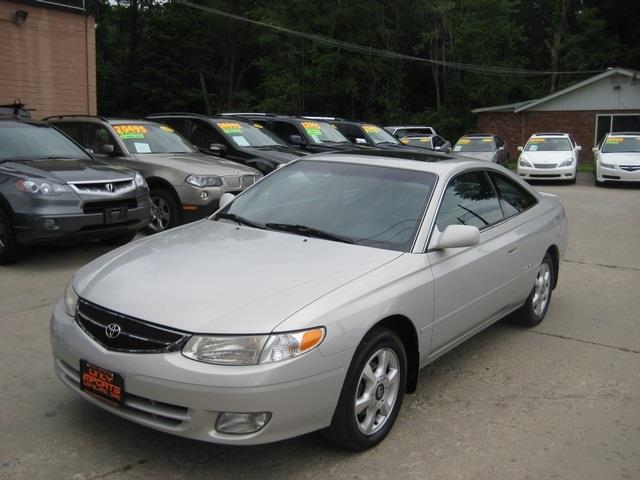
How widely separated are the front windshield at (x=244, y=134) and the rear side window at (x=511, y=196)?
668cm

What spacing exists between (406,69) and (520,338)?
4034 cm

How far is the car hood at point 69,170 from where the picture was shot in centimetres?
714

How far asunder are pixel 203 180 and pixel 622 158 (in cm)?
1402

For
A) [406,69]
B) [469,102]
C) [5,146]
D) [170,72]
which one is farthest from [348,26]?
[5,146]

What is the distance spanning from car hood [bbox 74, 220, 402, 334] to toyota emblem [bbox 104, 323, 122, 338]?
0.08 meters

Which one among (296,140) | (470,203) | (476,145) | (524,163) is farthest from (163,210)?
(476,145)

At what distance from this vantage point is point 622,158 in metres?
18.5

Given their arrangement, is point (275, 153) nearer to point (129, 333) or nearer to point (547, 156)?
point (129, 333)

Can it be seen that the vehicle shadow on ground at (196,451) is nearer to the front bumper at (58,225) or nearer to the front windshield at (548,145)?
the front bumper at (58,225)

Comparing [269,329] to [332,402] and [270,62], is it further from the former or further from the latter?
[270,62]

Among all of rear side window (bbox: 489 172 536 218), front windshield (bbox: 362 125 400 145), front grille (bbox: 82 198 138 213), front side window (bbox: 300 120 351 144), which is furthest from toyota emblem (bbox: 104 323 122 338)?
front windshield (bbox: 362 125 400 145)

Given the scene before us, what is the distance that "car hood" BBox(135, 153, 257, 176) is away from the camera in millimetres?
9102

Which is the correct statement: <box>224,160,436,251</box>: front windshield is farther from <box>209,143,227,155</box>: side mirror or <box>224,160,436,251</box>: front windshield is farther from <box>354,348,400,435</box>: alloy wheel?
<box>209,143,227,155</box>: side mirror

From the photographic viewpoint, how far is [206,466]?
10.5 ft
